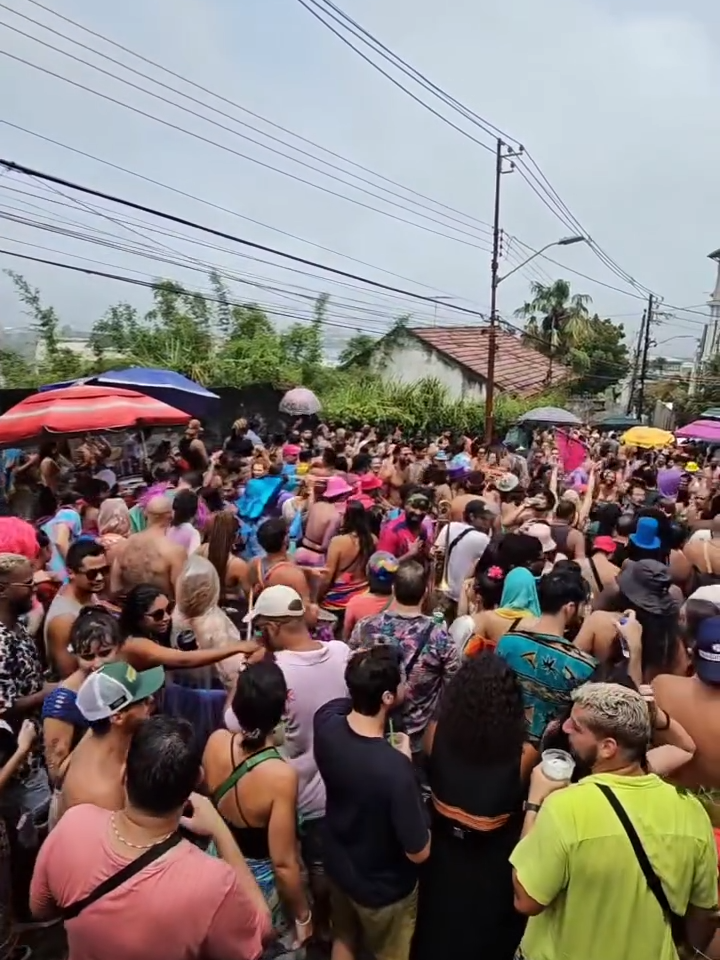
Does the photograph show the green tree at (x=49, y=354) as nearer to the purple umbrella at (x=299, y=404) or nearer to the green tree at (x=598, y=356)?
the purple umbrella at (x=299, y=404)

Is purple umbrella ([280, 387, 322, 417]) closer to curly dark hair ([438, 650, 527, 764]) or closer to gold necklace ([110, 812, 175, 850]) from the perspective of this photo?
curly dark hair ([438, 650, 527, 764])

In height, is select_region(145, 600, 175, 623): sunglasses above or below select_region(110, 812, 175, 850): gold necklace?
below

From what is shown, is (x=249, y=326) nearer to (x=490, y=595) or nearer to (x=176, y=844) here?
(x=490, y=595)

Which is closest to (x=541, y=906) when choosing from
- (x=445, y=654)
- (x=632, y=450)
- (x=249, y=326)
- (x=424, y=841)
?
(x=424, y=841)

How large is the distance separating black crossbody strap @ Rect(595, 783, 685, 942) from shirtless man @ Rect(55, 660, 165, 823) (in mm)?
1512

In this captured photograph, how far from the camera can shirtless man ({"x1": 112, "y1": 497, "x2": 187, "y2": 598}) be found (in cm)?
491

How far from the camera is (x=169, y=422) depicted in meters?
9.30

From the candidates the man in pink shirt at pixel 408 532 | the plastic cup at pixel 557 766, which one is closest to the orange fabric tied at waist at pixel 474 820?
the plastic cup at pixel 557 766

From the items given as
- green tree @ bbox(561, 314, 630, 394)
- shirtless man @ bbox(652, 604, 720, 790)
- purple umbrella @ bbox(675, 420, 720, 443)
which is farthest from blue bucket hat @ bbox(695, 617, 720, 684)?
green tree @ bbox(561, 314, 630, 394)

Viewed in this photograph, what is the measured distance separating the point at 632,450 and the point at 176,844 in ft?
63.8

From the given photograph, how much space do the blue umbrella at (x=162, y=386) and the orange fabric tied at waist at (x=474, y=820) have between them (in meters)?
8.76

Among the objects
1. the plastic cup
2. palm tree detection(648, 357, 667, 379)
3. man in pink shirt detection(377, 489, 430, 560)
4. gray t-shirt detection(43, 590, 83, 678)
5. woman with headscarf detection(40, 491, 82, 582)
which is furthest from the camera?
palm tree detection(648, 357, 667, 379)

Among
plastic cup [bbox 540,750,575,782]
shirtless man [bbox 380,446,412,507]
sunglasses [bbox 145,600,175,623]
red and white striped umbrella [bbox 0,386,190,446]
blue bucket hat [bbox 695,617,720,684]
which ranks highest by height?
red and white striped umbrella [bbox 0,386,190,446]

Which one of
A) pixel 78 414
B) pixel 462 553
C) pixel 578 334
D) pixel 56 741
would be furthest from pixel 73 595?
pixel 578 334
